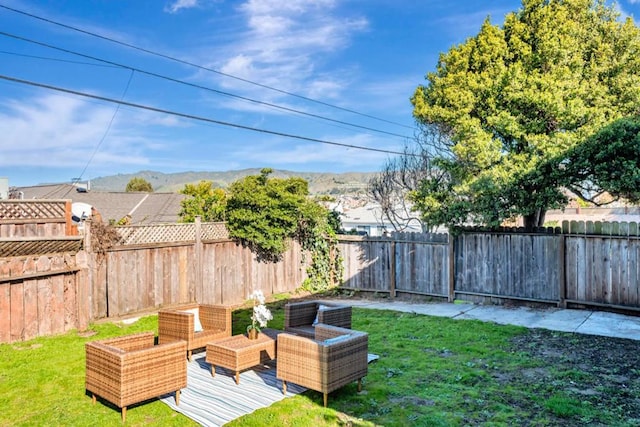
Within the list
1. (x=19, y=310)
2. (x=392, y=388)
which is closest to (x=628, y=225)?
(x=392, y=388)

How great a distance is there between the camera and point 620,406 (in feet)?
13.3

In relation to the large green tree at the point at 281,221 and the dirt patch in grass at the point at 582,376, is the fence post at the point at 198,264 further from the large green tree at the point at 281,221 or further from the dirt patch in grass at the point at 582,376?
the dirt patch in grass at the point at 582,376

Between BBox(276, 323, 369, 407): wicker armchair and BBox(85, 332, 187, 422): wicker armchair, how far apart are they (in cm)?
108

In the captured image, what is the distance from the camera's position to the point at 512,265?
9148mm

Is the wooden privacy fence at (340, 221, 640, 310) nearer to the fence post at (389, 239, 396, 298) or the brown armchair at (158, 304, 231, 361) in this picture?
the fence post at (389, 239, 396, 298)

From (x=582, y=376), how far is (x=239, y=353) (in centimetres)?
400

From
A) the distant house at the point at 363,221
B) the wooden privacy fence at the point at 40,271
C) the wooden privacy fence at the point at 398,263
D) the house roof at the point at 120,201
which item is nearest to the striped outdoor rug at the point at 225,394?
the wooden privacy fence at the point at 40,271

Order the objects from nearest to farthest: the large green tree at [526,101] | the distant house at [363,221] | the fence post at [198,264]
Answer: the large green tree at [526,101] < the fence post at [198,264] < the distant house at [363,221]

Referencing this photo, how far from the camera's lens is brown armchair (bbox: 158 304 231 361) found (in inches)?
224

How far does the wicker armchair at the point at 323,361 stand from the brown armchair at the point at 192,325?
1746 mm

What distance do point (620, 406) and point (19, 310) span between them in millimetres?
7881

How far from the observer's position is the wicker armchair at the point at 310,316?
601 centimetres

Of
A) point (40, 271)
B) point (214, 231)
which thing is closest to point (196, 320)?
point (40, 271)

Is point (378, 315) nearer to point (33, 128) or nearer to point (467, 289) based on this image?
point (467, 289)
